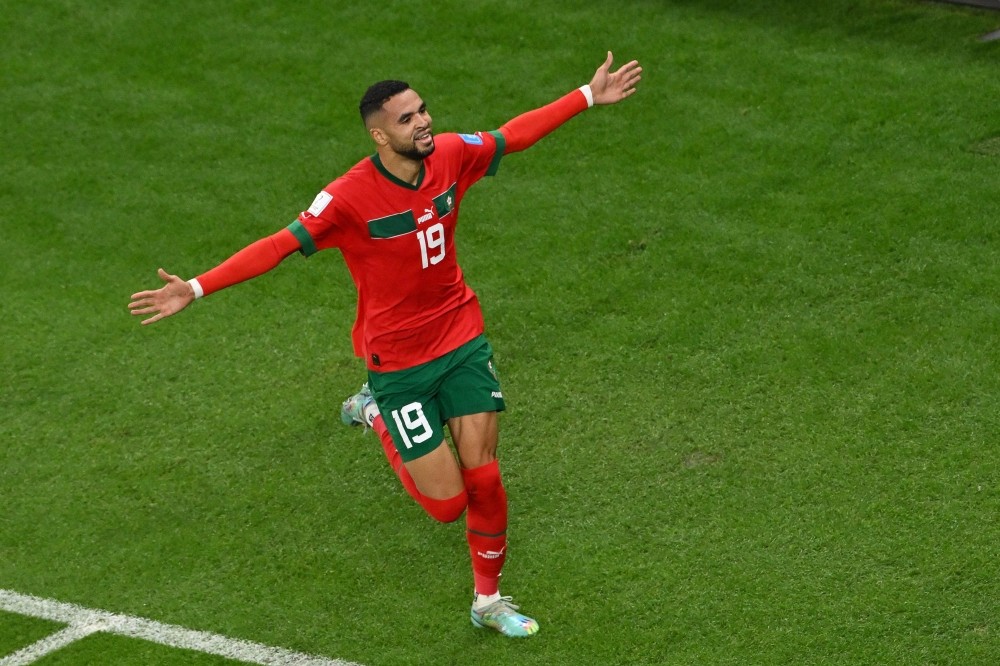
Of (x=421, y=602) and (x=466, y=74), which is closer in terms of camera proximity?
(x=421, y=602)

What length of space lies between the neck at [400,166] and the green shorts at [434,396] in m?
A: 0.81

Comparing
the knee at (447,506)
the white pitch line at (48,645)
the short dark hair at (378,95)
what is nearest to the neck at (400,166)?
the short dark hair at (378,95)

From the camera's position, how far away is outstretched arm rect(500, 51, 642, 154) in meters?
6.38

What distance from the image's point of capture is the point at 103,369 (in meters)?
8.19

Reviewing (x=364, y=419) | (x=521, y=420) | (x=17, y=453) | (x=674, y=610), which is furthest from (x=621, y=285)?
(x=17, y=453)

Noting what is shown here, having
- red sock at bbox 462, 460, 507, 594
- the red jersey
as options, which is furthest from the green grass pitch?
the red jersey

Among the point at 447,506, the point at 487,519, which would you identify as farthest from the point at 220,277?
the point at 487,519

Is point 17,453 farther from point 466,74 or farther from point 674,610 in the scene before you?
point 466,74

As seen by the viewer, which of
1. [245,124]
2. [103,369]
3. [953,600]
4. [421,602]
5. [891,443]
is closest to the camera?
[953,600]

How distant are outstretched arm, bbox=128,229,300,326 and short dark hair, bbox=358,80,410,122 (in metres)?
0.65

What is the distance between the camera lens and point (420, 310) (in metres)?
6.05

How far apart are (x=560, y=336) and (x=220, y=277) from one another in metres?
2.91

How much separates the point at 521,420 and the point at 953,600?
2562 mm

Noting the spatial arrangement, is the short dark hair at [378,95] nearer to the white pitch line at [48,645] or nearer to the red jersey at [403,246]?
the red jersey at [403,246]
